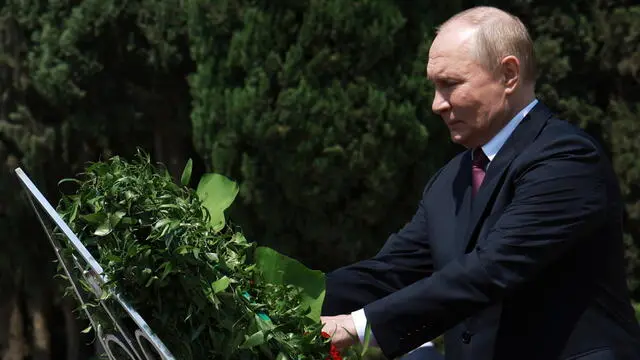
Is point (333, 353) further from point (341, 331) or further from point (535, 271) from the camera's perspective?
point (535, 271)

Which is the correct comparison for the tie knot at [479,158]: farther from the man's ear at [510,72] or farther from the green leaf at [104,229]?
the green leaf at [104,229]

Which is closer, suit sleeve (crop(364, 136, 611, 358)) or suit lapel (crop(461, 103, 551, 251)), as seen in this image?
suit sleeve (crop(364, 136, 611, 358))

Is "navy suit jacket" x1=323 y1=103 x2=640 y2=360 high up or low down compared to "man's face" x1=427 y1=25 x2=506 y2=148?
down

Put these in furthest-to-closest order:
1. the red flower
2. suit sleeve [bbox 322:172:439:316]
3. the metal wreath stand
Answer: suit sleeve [bbox 322:172:439:316] → the red flower → the metal wreath stand

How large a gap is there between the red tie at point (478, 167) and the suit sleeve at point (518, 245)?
0.21m

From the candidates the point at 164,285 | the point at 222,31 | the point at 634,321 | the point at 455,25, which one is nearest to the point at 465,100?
the point at 455,25

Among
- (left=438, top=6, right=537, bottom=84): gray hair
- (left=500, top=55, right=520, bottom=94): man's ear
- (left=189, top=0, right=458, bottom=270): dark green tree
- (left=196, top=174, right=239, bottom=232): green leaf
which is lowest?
(left=189, top=0, right=458, bottom=270): dark green tree

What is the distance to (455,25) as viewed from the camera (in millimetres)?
2838

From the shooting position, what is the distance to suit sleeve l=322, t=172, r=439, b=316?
123 inches

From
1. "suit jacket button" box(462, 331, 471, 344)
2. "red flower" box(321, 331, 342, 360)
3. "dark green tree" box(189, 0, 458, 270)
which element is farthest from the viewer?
"dark green tree" box(189, 0, 458, 270)

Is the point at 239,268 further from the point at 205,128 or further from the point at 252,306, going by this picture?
the point at 205,128

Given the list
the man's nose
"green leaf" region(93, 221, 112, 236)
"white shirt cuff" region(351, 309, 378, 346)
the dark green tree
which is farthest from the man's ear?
the dark green tree

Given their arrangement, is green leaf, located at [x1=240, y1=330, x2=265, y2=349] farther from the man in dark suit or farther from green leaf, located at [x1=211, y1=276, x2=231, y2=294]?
the man in dark suit

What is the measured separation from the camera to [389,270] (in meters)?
3.19
